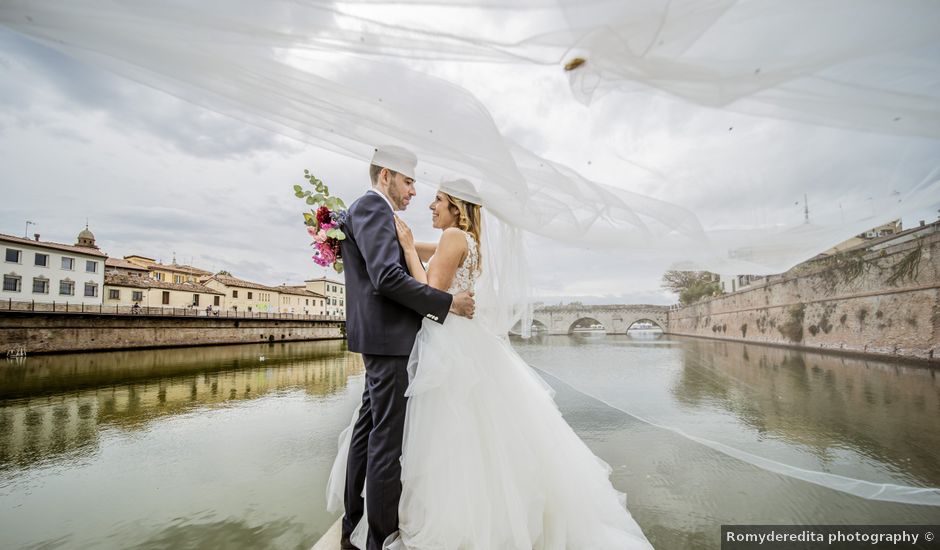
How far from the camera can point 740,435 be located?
419cm

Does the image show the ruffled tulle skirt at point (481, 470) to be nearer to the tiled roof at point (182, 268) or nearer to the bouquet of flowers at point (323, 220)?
the bouquet of flowers at point (323, 220)

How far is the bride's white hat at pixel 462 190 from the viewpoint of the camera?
190 centimetres

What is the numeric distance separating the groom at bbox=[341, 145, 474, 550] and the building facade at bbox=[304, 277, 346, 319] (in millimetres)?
53643

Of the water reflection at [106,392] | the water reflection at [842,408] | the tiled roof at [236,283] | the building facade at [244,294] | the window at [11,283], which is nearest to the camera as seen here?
the water reflection at [842,408]

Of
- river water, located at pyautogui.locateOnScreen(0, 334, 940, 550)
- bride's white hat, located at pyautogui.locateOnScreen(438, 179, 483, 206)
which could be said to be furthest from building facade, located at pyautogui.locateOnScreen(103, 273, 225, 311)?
bride's white hat, located at pyautogui.locateOnScreen(438, 179, 483, 206)

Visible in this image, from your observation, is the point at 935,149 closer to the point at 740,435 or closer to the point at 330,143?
the point at 330,143

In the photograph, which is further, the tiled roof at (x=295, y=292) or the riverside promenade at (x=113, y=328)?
the tiled roof at (x=295, y=292)

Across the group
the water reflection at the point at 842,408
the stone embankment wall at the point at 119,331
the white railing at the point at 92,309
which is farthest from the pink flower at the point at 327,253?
the white railing at the point at 92,309

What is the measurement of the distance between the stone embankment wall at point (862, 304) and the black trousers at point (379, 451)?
16236 millimetres

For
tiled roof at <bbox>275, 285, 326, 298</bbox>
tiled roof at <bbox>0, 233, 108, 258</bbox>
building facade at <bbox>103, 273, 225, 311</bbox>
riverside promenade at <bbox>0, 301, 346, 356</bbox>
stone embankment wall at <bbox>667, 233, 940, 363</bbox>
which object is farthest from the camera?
tiled roof at <bbox>275, 285, 326, 298</bbox>

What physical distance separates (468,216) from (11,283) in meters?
34.5

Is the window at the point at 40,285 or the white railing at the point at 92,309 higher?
the window at the point at 40,285

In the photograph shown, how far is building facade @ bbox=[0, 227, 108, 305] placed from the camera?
904 inches

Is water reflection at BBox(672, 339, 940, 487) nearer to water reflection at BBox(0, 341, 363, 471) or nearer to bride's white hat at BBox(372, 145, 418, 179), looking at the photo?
bride's white hat at BBox(372, 145, 418, 179)
